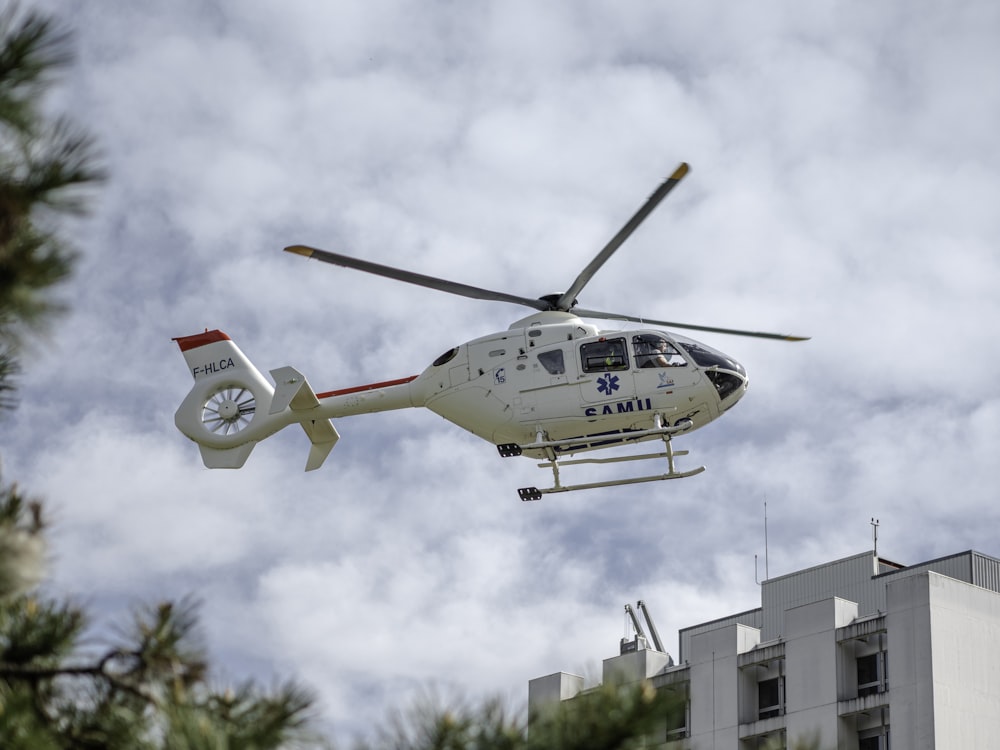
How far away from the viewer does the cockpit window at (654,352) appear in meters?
30.8

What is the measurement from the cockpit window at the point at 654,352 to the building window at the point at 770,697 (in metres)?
27.3

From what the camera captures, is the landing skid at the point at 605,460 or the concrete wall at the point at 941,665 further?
the concrete wall at the point at 941,665

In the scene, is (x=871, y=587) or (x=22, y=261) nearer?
(x=22, y=261)

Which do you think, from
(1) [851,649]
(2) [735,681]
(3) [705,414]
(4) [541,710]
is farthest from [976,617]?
(4) [541,710]

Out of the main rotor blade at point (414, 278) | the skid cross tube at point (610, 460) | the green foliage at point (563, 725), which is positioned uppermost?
the main rotor blade at point (414, 278)

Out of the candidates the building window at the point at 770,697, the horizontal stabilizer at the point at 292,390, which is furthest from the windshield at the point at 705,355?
the building window at the point at 770,697

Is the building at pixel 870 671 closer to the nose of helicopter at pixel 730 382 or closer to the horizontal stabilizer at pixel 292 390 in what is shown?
the nose of helicopter at pixel 730 382

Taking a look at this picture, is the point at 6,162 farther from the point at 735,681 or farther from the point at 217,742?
the point at 735,681

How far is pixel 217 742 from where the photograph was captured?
7.56 m

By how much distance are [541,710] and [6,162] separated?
12.2 feet

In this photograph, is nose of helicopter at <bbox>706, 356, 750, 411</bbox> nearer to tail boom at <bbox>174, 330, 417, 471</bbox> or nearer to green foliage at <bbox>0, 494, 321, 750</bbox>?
tail boom at <bbox>174, 330, 417, 471</bbox>

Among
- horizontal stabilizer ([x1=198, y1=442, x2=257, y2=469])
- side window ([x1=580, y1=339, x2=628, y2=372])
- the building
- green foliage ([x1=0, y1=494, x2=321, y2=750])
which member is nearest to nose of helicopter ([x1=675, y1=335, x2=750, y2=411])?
side window ([x1=580, y1=339, x2=628, y2=372])

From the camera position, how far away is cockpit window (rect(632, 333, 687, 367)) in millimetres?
30781

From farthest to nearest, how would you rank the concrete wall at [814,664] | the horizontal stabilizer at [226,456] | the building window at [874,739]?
1. the concrete wall at [814,664]
2. the building window at [874,739]
3. the horizontal stabilizer at [226,456]
